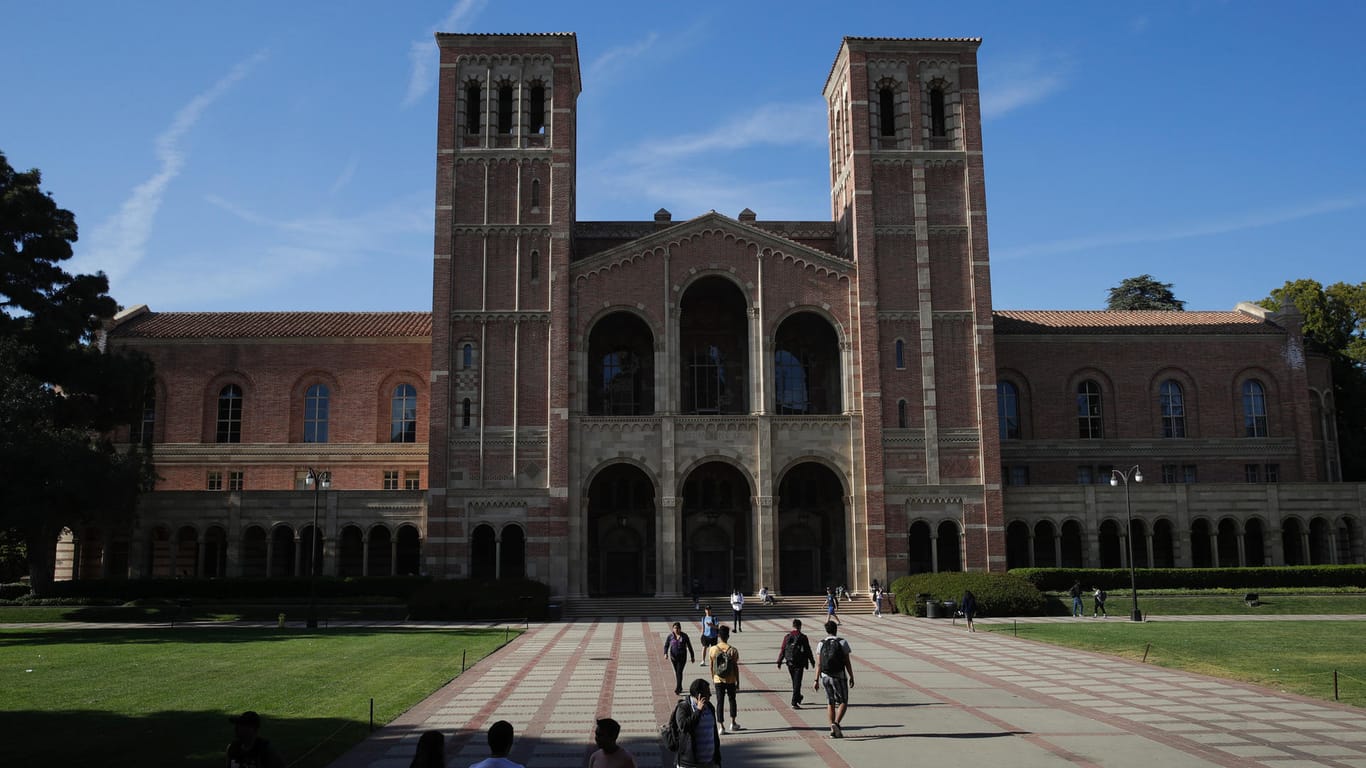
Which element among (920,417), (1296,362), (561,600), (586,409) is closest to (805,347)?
(920,417)

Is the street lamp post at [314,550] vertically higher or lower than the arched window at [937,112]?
lower

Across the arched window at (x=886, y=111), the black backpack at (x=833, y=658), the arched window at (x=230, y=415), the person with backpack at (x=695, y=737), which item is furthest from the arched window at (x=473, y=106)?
the person with backpack at (x=695, y=737)

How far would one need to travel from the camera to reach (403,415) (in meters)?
56.9

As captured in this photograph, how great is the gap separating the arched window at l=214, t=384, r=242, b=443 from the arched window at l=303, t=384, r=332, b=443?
138 inches

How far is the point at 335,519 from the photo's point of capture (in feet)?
166

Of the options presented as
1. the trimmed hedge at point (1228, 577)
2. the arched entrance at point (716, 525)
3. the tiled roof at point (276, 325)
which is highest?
the tiled roof at point (276, 325)

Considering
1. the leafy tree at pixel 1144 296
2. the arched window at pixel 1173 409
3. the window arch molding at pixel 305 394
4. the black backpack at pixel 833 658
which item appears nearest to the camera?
the black backpack at pixel 833 658

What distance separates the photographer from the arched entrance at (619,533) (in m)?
55.4

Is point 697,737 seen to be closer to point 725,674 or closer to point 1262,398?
point 725,674

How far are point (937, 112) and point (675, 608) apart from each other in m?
28.7

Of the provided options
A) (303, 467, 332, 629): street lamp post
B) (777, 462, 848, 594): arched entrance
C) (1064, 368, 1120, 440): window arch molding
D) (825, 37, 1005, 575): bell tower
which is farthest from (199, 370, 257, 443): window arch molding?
(1064, 368, 1120, 440): window arch molding

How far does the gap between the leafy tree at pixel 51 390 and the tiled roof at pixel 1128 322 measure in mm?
43301

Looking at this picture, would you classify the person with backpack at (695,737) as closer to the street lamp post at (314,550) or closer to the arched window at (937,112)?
the street lamp post at (314,550)

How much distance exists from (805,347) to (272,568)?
29146mm
